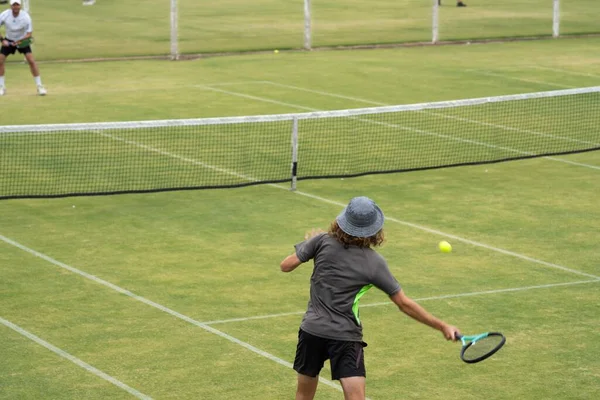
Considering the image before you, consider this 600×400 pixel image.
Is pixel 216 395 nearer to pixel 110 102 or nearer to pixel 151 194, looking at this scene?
pixel 151 194

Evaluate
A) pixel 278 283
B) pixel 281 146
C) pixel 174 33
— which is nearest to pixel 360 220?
pixel 278 283

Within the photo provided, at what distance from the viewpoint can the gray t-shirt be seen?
8.41 m

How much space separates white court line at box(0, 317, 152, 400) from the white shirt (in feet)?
47.9

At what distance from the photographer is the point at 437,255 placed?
583 inches

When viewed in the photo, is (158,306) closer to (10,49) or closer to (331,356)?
(331,356)

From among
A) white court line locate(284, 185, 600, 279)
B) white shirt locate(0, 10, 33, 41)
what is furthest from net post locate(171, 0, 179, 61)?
white court line locate(284, 185, 600, 279)

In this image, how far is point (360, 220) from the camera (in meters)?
8.36

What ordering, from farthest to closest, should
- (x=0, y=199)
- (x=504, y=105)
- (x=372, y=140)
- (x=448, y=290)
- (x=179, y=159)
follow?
(x=504, y=105), (x=372, y=140), (x=179, y=159), (x=0, y=199), (x=448, y=290)

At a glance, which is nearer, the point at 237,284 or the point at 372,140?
the point at 237,284

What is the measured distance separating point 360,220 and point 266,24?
33.9 metres

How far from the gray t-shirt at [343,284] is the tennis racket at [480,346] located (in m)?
0.64

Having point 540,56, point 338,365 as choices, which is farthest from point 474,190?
point 540,56

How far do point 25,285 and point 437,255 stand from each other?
496cm

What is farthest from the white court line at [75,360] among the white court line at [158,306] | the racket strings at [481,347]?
the racket strings at [481,347]
